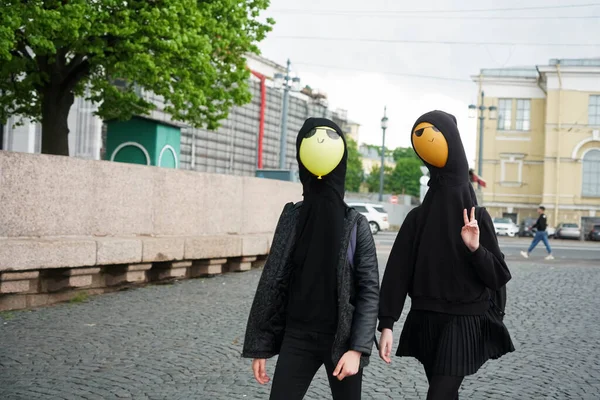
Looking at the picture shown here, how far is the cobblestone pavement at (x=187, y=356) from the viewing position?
6.46 m

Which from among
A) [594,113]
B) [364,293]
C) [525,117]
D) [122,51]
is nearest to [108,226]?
[122,51]

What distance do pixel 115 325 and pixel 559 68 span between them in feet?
189

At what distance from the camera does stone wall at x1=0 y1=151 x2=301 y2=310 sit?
10.1 m

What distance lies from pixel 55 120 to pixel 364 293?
1674 cm

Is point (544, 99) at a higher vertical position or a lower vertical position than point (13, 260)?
higher

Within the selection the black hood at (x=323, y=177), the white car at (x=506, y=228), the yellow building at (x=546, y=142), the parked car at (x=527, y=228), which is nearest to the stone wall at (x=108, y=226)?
the black hood at (x=323, y=177)

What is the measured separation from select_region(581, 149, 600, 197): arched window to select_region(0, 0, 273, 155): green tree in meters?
44.6

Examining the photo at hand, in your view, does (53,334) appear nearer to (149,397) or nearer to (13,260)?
(13,260)

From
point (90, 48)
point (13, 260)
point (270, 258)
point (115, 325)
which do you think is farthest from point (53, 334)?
point (90, 48)

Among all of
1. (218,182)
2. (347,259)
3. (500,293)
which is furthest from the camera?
(218,182)

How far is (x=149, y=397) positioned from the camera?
241 inches

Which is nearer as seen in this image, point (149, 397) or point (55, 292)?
point (149, 397)

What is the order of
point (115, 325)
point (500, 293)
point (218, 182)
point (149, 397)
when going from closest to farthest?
point (500, 293)
point (149, 397)
point (115, 325)
point (218, 182)

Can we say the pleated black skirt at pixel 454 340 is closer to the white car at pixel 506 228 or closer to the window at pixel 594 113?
the white car at pixel 506 228
